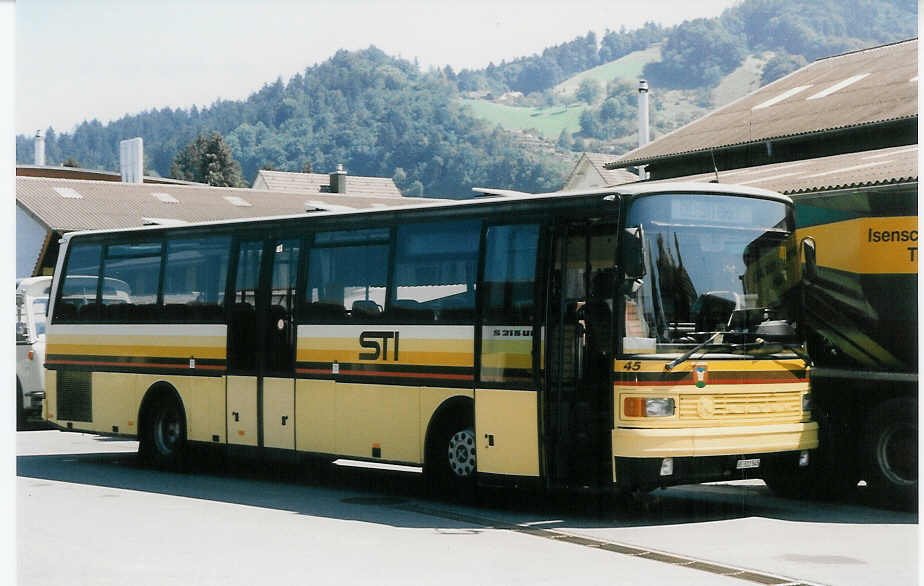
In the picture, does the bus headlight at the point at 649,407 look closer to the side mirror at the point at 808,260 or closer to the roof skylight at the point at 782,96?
the side mirror at the point at 808,260

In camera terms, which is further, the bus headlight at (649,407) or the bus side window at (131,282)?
the bus side window at (131,282)

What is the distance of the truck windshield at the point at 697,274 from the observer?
1189cm

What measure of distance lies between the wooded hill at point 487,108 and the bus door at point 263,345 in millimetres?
77793

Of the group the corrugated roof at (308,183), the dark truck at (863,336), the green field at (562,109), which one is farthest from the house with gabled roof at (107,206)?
the green field at (562,109)

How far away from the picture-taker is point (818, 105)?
106 ft

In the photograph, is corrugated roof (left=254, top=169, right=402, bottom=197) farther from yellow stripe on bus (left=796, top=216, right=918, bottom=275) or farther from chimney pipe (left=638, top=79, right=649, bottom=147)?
yellow stripe on bus (left=796, top=216, right=918, bottom=275)

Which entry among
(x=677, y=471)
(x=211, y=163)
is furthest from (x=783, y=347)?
(x=211, y=163)

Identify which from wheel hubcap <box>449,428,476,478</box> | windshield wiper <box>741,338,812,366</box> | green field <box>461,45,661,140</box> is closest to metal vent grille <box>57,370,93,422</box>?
wheel hubcap <box>449,428,476,478</box>

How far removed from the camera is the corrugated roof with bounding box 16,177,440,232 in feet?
181

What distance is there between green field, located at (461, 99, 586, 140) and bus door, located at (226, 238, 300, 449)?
106m

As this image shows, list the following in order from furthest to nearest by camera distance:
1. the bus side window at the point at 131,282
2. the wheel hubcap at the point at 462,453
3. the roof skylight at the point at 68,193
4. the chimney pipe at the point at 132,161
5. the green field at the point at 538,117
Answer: the green field at the point at 538,117
the chimney pipe at the point at 132,161
the roof skylight at the point at 68,193
the bus side window at the point at 131,282
the wheel hubcap at the point at 462,453

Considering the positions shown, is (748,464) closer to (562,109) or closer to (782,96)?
(782,96)

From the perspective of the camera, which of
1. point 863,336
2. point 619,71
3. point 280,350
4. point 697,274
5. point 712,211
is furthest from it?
point 619,71

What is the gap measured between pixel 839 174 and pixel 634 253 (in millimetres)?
5920
